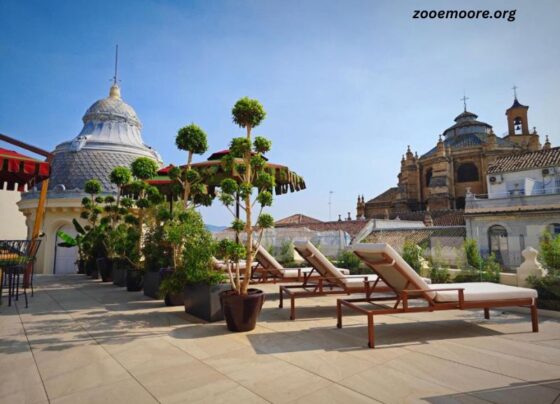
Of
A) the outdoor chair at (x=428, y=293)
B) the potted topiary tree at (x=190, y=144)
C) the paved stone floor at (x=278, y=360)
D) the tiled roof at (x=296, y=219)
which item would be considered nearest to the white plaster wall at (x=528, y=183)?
the tiled roof at (x=296, y=219)

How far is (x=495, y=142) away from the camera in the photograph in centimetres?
3775

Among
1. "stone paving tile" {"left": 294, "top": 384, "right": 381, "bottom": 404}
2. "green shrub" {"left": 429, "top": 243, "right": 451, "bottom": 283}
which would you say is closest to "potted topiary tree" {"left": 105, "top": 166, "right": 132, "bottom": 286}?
"stone paving tile" {"left": 294, "top": 384, "right": 381, "bottom": 404}

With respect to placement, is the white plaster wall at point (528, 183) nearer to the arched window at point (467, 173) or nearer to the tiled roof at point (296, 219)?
the arched window at point (467, 173)

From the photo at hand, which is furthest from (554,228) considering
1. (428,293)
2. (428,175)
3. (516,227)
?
(428,293)

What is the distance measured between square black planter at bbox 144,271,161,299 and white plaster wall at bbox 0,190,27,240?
62.1 ft

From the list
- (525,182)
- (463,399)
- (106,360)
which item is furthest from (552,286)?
(525,182)

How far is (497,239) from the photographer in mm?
23094

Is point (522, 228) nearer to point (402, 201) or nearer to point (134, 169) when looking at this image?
point (402, 201)

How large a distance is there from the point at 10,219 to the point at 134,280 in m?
18.7

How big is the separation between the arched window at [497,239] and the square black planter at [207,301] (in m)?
23.2

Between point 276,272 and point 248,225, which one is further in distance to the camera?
point 276,272

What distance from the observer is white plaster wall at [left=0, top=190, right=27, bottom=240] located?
67.7 feet

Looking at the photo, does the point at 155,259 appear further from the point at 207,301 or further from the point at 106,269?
the point at 106,269

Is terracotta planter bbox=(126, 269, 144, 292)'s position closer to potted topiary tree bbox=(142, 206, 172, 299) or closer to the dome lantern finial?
potted topiary tree bbox=(142, 206, 172, 299)
